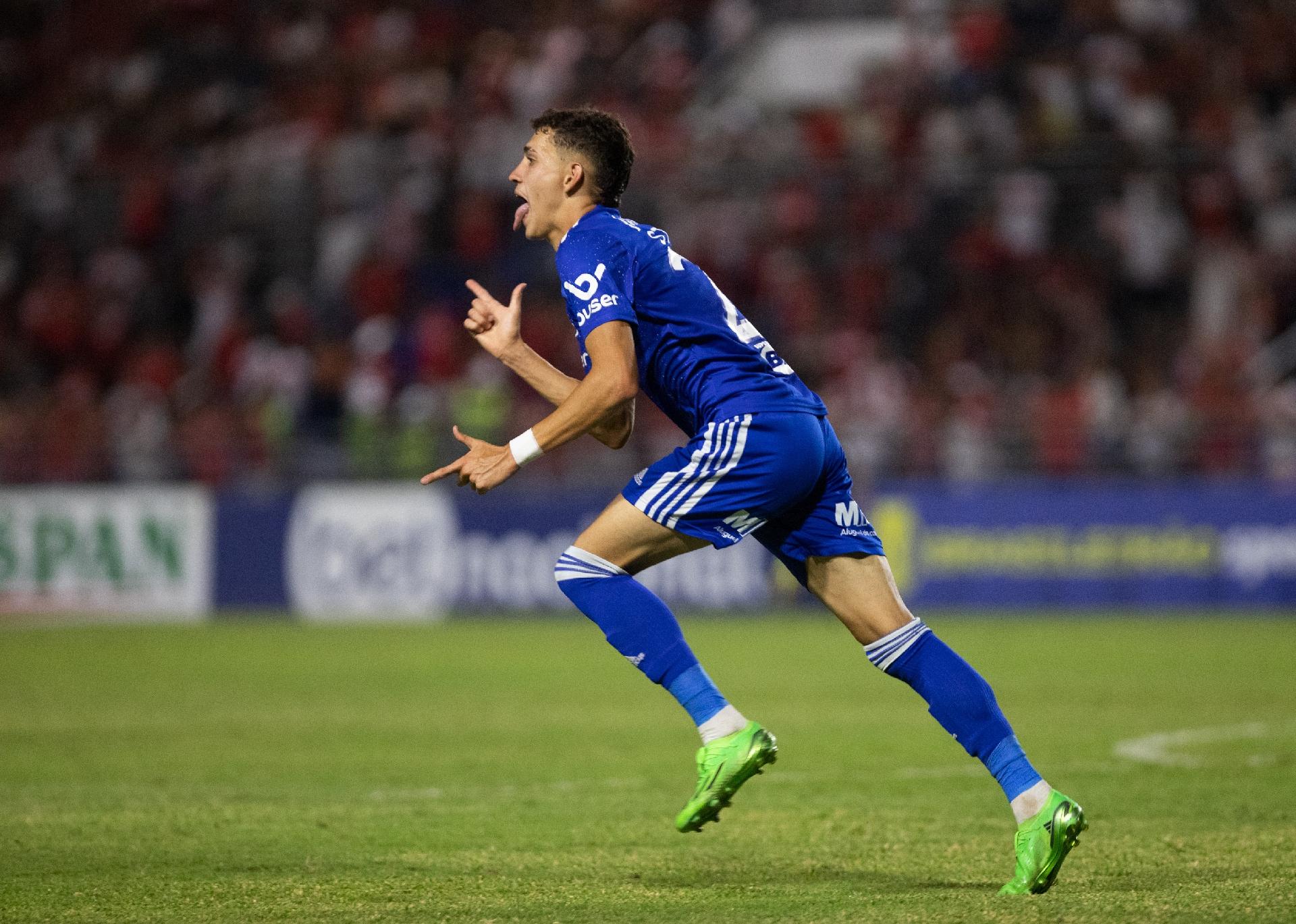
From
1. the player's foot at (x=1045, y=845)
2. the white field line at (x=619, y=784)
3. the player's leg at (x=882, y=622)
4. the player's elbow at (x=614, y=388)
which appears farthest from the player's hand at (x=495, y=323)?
the white field line at (x=619, y=784)

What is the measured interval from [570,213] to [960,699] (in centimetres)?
186

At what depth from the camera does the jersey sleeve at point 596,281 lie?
5141 mm

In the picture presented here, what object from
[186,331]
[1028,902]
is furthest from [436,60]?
[1028,902]

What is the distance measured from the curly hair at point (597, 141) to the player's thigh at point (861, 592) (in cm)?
128

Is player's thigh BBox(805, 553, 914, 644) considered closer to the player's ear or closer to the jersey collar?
the jersey collar

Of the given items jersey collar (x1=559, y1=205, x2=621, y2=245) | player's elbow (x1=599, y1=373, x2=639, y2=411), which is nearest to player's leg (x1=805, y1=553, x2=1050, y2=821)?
player's elbow (x1=599, y1=373, x2=639, y2=411)

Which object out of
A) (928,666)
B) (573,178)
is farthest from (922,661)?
(573,178)

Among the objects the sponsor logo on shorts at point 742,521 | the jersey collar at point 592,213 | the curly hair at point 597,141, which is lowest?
the sponsor logo on shorts at point 742,521

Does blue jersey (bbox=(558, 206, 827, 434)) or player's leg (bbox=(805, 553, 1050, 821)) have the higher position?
blue jersey (bbox=(558, 206, 827, 434))

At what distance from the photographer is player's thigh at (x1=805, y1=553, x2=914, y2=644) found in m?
5.34

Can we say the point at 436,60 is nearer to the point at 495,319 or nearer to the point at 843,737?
the point at 843,737

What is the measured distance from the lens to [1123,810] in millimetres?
6895

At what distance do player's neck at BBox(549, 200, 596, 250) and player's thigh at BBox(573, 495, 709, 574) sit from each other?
86cm

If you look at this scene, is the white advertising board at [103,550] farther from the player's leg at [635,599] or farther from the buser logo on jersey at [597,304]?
the buser logo on jersey at [597,304]
